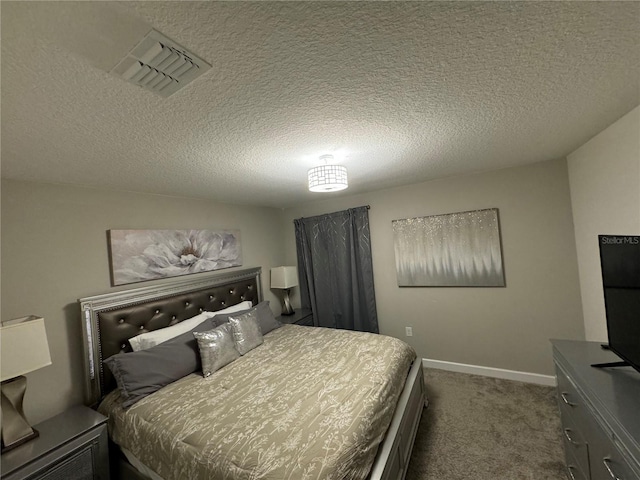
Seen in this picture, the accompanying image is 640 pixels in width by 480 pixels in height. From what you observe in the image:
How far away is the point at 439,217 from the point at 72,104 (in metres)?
3.09

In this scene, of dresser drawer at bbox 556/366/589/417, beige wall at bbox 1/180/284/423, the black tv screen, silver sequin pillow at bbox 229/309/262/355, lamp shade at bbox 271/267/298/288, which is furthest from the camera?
lamp shade at bbox 271/267/298/288

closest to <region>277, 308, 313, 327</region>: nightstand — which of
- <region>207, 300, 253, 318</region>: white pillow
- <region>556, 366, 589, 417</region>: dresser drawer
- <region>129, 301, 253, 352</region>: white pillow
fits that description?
<region>207, 300, 253, 318</region>: white pillow

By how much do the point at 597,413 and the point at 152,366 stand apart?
2.56m

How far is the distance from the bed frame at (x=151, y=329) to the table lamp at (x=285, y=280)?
0.98 m

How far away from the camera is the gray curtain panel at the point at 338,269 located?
3.39m

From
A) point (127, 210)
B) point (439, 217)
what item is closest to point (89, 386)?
point (127, 210)

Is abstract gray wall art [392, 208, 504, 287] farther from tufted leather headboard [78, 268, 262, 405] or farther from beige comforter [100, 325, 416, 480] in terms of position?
tufted leather headboard [78, 268, 262, 405]

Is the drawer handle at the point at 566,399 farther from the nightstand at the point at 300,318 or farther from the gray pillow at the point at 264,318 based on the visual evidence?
the nightstand at the point at 300,318

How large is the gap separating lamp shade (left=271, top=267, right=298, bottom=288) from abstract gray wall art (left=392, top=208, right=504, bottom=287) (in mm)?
1494

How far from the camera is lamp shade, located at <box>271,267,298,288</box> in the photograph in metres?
3.59

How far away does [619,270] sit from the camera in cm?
123

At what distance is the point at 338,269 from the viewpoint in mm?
3596

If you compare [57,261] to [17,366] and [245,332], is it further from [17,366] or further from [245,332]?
[245,332]

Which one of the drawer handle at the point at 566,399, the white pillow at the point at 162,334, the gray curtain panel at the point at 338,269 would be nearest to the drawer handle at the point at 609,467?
the drawer handle at the point at 566,399
